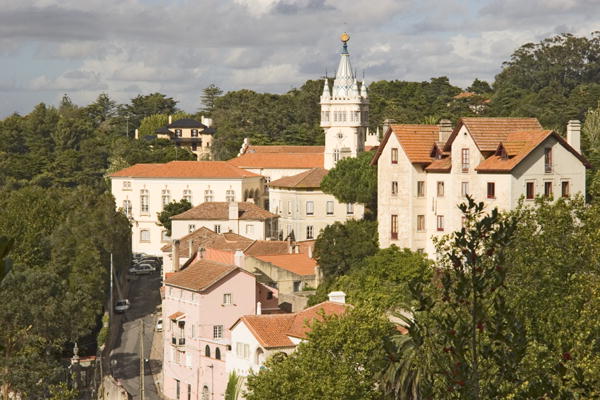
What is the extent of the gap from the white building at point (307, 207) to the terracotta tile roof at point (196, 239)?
6.92m

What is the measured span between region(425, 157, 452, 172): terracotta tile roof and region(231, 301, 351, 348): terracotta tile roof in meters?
10.1

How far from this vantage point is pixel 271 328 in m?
51.2

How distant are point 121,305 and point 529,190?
33.5 metres

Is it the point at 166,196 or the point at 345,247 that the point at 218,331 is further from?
the point at 166,196

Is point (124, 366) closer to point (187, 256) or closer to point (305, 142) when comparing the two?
point (187, 256)

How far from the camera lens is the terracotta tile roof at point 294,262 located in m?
67.2

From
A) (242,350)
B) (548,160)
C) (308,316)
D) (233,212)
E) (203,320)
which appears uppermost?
(548,160)

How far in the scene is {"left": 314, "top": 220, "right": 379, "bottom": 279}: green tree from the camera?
206 ft

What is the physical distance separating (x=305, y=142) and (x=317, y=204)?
1896 inches

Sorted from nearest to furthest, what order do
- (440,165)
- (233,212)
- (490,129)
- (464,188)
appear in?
(490,129) < (464,188) < (440,165) < (233,212)

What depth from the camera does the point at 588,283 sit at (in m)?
29.7

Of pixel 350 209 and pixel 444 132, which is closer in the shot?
pixel 444 132

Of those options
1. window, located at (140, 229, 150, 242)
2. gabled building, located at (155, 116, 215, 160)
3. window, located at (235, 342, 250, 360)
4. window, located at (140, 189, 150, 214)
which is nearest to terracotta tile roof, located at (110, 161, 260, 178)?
window, located at (140, 189, 150, 214)

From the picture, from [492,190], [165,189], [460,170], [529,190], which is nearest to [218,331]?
[460,170]
